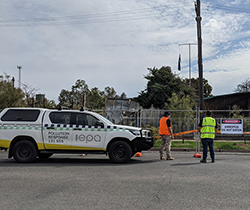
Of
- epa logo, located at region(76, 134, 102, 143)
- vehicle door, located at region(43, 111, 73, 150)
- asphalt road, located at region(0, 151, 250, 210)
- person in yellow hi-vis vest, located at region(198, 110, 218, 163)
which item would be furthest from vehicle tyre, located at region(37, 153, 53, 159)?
person in yellow hi-vis vest, located at region(198, 110, 218, 163)

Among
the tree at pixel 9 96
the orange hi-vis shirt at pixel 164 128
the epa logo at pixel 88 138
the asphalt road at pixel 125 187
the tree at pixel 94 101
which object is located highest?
the tree at pixel 94 101

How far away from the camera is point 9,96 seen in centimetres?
2253

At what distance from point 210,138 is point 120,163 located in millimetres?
3275

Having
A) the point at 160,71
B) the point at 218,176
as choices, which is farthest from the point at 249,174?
the point at 160,71

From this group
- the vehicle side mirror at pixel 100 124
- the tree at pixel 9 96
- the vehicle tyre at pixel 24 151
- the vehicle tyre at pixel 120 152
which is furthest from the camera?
the tree at pixel 9 96

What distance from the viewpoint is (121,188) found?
643cm

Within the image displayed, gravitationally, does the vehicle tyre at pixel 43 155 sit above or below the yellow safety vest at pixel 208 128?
below

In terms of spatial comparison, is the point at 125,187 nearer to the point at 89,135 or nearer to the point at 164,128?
the point at 89,135

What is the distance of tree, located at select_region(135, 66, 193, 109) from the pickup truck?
23.8m

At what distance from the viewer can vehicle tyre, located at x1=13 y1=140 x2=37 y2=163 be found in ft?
33.7

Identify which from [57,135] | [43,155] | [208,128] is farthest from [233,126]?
[43,155]

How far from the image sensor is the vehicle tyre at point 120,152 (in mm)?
10148

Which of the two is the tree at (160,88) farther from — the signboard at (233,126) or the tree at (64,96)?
the tree at (64,96)

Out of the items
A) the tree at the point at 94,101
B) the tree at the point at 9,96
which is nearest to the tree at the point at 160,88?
the tree at the point at 9,96
